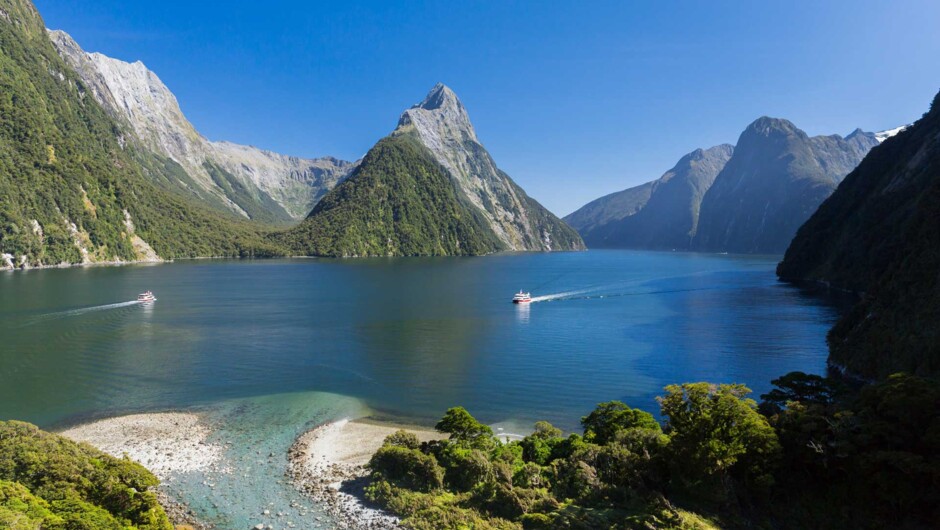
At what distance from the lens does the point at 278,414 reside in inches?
1893

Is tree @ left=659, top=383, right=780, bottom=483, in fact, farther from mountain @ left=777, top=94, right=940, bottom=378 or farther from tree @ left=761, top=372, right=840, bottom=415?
mountain @ left=777, top=94, right=940, bottom=378

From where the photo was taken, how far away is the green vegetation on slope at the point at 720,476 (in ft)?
81.2

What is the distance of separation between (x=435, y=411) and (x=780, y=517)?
99.5 ft

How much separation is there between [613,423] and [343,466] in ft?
62.9

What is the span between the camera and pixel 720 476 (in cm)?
2678

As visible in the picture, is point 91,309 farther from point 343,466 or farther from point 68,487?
point 68,487

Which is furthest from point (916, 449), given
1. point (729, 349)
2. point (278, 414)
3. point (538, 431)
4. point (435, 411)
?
point (729, 349)

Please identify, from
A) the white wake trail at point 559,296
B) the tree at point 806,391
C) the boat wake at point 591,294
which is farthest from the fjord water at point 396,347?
the tree at point 806,391

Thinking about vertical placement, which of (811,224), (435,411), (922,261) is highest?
(811,224)

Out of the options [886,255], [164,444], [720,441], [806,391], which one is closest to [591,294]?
[886,255]

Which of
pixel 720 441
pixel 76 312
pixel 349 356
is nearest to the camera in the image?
pixel 720 441

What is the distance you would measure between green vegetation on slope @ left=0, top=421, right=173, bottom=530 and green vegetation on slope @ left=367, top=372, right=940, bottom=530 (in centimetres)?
1230

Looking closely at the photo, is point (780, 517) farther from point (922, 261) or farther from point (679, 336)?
point (679, 336)

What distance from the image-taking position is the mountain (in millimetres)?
49719
